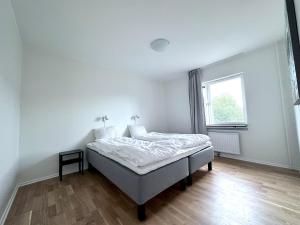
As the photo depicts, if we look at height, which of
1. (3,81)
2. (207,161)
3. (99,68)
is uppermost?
(99,68)

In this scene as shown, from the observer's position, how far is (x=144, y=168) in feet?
5.17

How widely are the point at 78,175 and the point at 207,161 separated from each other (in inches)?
103

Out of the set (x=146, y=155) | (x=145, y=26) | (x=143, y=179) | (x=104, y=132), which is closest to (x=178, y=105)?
(x=104, y=132)

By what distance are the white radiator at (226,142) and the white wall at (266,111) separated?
0.45ft

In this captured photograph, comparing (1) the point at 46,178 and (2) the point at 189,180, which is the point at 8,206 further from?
(2) the point at 189,180

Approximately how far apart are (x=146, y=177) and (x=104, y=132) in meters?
2.00

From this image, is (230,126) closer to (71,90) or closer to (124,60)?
(124,60)

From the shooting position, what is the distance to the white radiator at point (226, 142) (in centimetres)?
308

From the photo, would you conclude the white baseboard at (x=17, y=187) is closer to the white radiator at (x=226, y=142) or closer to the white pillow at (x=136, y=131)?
the white pillow at (x=136, y=131)

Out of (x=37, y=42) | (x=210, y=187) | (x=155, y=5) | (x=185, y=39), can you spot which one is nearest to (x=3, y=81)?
(x=37, y=42)

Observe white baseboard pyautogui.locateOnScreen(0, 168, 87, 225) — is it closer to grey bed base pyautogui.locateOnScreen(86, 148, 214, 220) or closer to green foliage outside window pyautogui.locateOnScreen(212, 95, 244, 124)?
grey bed base pyautogui.locateOnScreen(86, 148, 214, 220)

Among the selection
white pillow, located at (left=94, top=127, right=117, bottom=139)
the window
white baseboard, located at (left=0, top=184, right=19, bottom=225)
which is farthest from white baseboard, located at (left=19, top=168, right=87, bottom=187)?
the window

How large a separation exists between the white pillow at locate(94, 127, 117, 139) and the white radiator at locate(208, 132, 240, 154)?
8.41 feet

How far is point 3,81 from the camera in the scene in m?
1.53
